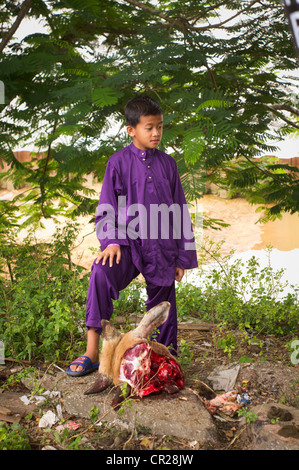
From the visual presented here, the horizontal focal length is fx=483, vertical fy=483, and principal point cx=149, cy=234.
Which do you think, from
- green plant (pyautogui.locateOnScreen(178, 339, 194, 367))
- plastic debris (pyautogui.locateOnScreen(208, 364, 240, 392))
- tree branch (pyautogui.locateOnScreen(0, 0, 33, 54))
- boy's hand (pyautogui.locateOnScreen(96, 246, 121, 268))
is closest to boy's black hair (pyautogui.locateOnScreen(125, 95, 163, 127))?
boy's hand (pyautogui.locateOnScreen(96, 246, 121, 268))

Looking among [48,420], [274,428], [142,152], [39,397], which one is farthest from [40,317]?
[274,428]

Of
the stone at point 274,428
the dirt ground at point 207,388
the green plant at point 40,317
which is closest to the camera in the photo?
the stone at point 274,428

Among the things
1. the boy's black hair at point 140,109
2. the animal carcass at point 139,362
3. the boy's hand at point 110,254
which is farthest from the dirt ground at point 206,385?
the boy's black hair at point 140,109

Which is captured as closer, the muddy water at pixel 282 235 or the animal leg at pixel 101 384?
the animal leg at pixel 101 384

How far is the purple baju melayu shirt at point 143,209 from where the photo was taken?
323cm

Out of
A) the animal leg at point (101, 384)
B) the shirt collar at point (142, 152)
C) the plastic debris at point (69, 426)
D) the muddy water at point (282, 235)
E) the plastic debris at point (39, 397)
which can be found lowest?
the plastic debris at point (69, 426)

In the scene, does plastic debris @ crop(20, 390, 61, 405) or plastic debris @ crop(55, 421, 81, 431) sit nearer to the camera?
plastic debris @ crop(55, 421, 81, 431)

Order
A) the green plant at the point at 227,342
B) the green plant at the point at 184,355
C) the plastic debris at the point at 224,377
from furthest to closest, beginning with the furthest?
the green plant at the point at 227,342 → the green plant at the point at 184,355 → the plastic debris at the point at 224,377

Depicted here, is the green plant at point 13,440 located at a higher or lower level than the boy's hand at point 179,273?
lower

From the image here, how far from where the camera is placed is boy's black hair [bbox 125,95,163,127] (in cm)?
Result: 308

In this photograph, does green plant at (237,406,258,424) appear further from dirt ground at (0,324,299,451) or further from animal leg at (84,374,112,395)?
animal leg at (84,374,112,395)

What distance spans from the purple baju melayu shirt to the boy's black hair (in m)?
0.23

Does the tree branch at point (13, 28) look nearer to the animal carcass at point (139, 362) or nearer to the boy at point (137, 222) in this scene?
the boy at point (137, 222)

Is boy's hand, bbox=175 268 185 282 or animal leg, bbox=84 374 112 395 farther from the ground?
boy's hand, bbox=175 268 185 282
